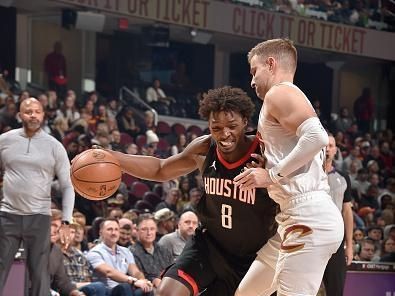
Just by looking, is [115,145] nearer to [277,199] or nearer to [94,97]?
[94,97]

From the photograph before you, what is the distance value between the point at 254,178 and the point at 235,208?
0.69 metres

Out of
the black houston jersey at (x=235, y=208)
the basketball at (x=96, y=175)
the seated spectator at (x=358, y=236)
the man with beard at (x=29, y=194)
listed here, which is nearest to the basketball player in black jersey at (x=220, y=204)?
the black houston jersey at (x=235, y=208)

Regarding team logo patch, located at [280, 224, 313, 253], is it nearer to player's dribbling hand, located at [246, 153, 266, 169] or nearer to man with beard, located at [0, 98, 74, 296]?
player's dribbling hand, located at [246, 153, 266, 169]

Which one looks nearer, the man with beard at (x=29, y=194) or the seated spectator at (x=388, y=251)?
the man with beard at (x=29, y=194)

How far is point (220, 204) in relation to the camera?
485 centimetres

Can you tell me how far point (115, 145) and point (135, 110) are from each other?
157 inches

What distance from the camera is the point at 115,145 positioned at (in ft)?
43.1

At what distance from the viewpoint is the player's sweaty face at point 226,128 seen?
470 centimetres

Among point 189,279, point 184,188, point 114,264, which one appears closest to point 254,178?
point 189,279

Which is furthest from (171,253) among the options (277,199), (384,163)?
(384,163)

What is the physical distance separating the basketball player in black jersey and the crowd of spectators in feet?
9.93

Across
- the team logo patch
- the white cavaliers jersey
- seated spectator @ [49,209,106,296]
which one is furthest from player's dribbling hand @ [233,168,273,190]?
seated spectator @ [49,209,106,296]

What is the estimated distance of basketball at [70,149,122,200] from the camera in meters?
4.85

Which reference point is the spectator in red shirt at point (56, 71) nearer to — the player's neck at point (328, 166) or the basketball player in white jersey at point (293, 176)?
the player's neck at point (328, 166)
